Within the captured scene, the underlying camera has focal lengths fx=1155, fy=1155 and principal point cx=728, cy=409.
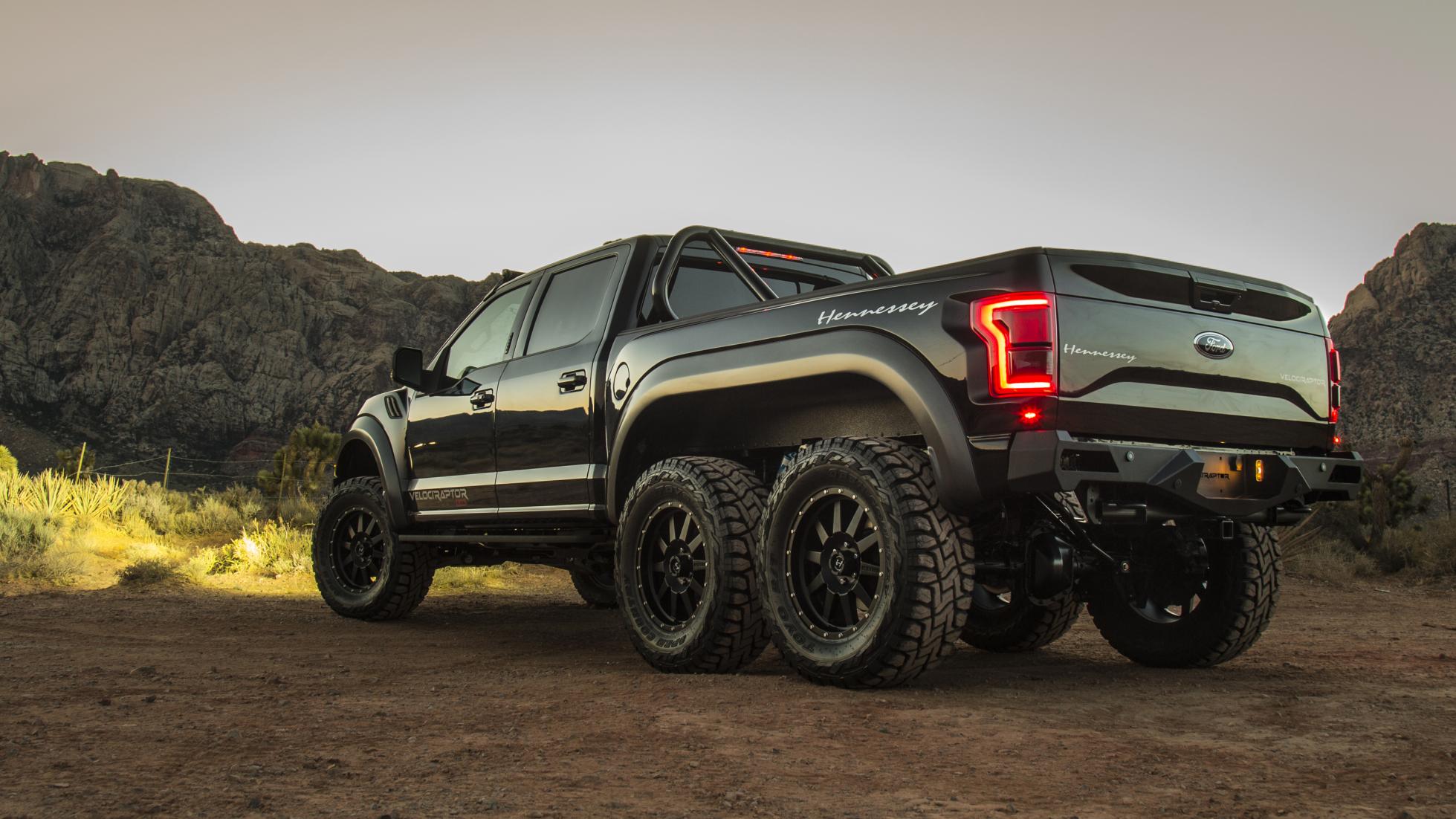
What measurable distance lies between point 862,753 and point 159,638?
16.7 ft

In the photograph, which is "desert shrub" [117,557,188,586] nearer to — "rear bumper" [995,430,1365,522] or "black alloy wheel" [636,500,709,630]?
"black alloy wheel" [636,500,709,630]

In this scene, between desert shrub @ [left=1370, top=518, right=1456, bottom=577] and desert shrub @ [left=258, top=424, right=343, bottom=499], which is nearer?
desert shrub @ [left=1370, top=518, right=1456, bottom=577]

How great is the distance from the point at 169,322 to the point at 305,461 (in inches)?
1694

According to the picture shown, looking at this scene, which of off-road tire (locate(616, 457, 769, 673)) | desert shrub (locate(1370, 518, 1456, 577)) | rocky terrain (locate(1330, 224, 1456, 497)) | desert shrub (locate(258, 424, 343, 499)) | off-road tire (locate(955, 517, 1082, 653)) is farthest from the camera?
rocky terrain (locate(1330, 224, 1456, 497))

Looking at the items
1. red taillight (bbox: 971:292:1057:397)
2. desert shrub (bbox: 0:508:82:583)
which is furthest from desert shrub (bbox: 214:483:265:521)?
red taillight (bbox: 971:292:1057:397)

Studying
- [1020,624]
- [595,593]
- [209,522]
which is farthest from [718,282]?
[209,522]

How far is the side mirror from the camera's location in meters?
7.61

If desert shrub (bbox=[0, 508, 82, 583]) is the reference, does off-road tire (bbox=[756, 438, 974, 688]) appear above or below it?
above

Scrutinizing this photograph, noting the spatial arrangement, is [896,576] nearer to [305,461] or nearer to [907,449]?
[907,449]

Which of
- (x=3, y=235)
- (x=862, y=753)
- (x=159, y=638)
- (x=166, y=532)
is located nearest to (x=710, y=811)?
(x=862, y=753)

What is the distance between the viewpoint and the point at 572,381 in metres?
6.35

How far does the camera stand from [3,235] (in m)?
64.6

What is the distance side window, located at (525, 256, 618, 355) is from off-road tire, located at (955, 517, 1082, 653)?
2662 millimetres

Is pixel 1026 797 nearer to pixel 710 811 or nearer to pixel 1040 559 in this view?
pixel 710 811
